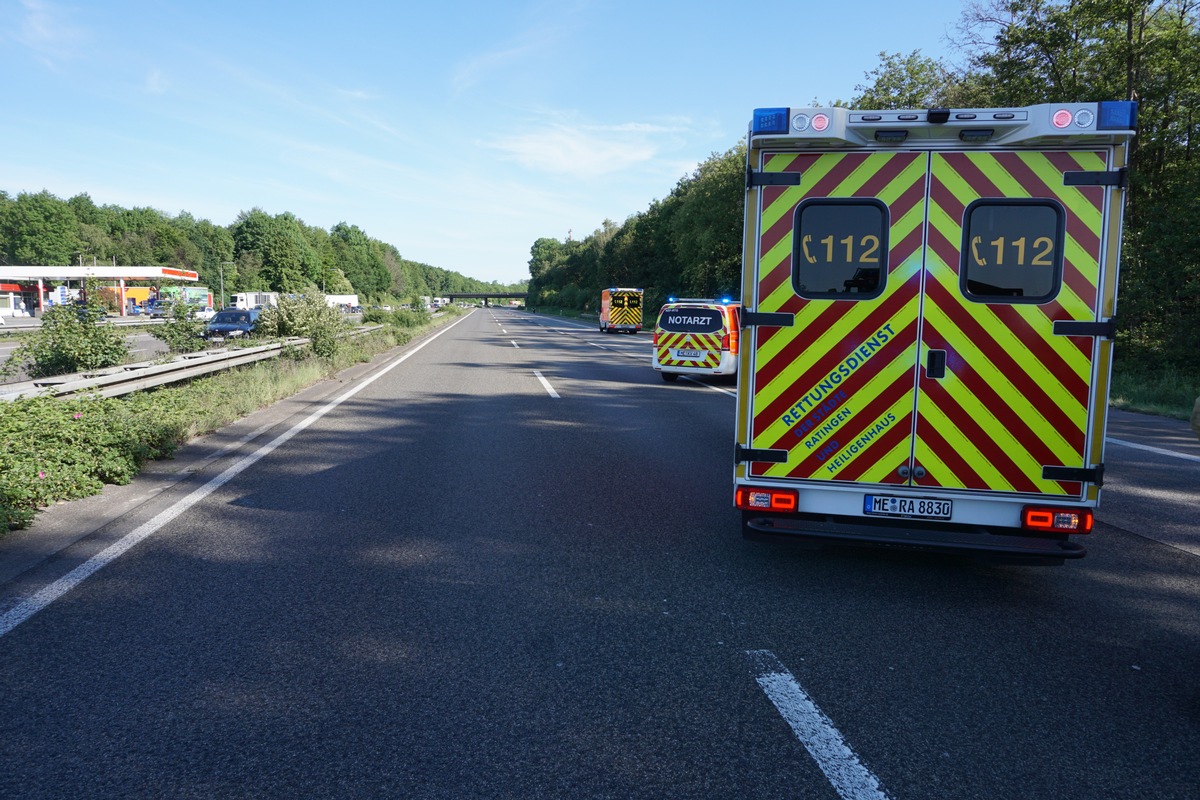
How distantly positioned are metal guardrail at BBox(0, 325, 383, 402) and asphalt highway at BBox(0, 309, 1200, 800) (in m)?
2.00

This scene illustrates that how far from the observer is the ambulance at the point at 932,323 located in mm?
4668

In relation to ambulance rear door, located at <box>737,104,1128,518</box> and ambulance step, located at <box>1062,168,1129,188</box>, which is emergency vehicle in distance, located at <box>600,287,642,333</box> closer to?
ambulance rear door, located at <box>737,104,1128,518</box>

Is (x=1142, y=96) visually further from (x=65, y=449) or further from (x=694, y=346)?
(x=65, y=449)

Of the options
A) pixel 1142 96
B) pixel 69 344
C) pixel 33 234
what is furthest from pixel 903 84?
pixel 33 234

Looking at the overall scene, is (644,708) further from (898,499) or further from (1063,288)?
(1063,288)

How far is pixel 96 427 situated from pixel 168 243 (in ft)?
458

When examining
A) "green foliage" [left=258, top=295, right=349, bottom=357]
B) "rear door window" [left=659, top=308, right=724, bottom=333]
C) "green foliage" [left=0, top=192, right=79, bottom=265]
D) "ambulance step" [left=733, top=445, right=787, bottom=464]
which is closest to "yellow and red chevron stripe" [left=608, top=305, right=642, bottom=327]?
"green foliage" [left=258, top=295, right=349, bottom=357]

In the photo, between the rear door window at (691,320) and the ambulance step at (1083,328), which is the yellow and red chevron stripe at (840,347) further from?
the rear door window at (691,320)

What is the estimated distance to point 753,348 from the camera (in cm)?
513

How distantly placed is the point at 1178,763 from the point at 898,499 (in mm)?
2056

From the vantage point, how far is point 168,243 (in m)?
130

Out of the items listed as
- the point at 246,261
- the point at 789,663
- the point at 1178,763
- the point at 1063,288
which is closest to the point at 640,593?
the point at 789,663

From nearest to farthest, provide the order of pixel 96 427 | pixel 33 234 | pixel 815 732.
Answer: pixel 815 732, pixel 96 427, pixel 33 234

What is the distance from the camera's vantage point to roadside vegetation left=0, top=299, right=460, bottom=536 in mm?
6574
